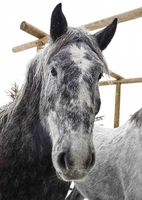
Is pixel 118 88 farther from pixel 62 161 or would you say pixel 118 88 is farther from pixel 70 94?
pixel 62 161

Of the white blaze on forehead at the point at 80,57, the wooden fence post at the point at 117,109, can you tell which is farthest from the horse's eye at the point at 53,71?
the wooden fence post at the point at 117,109

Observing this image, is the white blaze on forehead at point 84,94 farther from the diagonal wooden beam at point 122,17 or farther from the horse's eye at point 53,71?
the diagonal wooden beam at point 122,17

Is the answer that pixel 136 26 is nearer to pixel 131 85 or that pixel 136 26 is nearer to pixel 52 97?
pixel 131 85

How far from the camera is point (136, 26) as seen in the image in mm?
4711

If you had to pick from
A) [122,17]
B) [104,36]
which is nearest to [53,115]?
[104,36]

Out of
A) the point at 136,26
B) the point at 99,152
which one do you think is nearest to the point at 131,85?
the point at 136,26

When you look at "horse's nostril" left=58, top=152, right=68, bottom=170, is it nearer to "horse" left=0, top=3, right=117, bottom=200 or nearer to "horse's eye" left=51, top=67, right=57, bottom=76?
"horse" left=0, top=3, right=117, bottom=200

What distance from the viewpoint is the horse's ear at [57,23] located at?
231 cm

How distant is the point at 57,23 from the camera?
2332 mm

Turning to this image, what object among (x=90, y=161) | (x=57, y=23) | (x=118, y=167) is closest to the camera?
(x=90, y=161)

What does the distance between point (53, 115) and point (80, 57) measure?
41 cm

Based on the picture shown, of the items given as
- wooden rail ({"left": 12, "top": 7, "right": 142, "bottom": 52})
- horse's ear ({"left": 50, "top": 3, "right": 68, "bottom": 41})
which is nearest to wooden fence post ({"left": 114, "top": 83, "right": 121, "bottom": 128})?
wooden rail ({"left": 12, "top": 7, "right": 142, "bottom": 52})

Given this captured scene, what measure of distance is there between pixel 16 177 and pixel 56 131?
1.80 ft

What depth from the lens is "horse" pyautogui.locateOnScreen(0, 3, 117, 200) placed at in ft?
6.27
